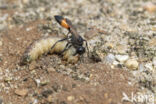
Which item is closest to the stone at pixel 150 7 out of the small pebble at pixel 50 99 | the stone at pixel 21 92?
the small pebble at pixel 50 99

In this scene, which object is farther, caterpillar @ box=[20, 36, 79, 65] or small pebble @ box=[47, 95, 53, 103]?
caterpillar @ box=[20, 36, 79, 65]

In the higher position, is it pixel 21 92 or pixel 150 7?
pixel 150 7

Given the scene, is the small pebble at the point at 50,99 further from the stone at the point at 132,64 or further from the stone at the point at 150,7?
the stone at the point at 150,7

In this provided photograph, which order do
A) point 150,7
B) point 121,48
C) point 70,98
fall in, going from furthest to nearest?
1. point 150,7
2. point 121,48
3. point 70,98

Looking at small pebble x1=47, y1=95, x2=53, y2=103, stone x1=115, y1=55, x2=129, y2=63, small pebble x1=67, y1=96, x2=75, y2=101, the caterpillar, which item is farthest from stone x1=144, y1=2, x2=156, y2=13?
small pebble x1=47, y1=95, x2=53, y2=103

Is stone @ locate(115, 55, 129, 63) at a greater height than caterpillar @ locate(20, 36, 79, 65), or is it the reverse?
caterpillar @ locate(20, 36, 79, 65)

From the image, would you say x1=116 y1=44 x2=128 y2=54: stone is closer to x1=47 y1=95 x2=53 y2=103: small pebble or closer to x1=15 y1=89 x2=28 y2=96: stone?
x1=47 y1=95 x2=53 y2=103: small pebble

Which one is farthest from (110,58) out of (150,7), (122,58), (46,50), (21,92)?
(150,7)

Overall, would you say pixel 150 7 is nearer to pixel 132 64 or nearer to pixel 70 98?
pixel 132 64

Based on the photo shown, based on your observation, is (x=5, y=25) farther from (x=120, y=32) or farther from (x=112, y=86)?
(x=112, y=86)

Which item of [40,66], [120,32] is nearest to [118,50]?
[120,32]
